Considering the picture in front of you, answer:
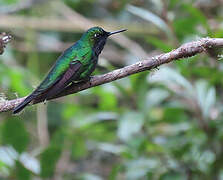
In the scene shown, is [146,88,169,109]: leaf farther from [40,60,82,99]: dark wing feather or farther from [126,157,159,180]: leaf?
[40,60,82,99]: dark wing feather

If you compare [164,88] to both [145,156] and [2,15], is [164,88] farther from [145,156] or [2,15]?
[2,15]

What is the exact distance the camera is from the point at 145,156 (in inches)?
157

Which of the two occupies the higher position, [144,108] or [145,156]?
[144,108]

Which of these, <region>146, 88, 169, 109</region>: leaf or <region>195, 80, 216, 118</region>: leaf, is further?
<region>146, 88, 169, 109</region>: leaf

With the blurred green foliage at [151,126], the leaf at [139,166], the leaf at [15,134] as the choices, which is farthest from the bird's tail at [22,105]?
the leaf at [139,166]

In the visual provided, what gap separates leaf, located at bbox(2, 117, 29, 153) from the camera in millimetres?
3713

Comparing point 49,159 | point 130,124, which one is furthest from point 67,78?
point 49,159

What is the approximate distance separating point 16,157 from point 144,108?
3.49 feet

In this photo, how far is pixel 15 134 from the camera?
12.3 ft

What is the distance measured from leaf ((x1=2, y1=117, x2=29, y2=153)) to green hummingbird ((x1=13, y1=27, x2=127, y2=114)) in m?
0.85

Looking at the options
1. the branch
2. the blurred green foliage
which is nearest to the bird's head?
the blurred green foliage

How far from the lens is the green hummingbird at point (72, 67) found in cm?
276

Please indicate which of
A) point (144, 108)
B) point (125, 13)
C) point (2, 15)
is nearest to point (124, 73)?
point (144, 108)

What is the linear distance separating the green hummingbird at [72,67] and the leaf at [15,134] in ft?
2.78
